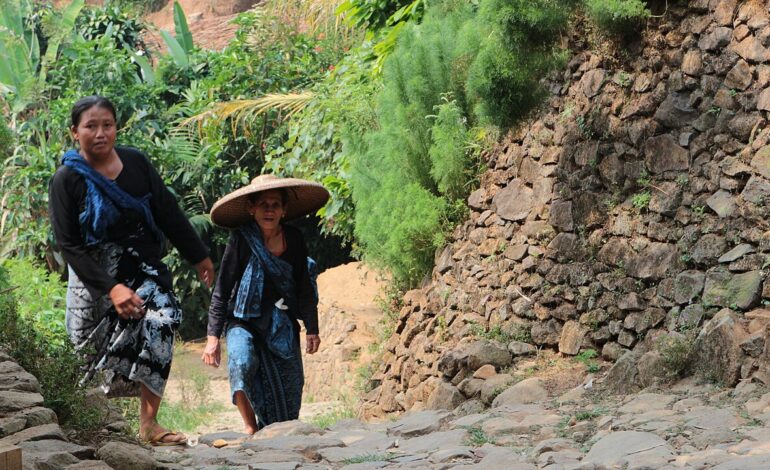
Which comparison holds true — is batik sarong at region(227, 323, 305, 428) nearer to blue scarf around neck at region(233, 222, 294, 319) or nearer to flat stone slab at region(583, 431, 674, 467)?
blue scarf around neck at region(233, 222, 294, 319)

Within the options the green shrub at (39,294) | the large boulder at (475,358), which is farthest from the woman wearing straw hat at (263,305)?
the green shrub at (39,294)

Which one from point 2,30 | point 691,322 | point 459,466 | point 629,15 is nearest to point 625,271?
point 691,322

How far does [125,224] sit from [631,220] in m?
3.38

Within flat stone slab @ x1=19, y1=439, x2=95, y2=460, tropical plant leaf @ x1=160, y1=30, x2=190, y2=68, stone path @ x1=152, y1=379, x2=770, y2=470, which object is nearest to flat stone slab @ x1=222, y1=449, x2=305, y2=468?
stone path @ x1=152, y1=379, x2=770, y2=470

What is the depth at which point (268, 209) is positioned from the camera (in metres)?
6.54

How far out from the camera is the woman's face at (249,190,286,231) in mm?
6535

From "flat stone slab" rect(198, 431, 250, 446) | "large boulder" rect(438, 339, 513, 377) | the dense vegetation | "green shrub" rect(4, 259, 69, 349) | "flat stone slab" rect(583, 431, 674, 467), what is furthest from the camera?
"green shrub" rect(4, 259, 69, 349)

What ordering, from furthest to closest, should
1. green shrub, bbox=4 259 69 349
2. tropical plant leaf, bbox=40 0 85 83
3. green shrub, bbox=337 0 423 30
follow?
tropical plant leaf, bbox=40 0 85 83 < green shrub, bbox=337 0 423 30 < green shrub, bbox=4 259 69 349

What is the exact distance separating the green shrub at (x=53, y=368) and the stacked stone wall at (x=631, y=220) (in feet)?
10.3

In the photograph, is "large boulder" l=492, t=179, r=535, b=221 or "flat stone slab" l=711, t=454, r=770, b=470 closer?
"flat stone slab" l=711, t=454, r=770, b=470

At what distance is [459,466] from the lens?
493cm

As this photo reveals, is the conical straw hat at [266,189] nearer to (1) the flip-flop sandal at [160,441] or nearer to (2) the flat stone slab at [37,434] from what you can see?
(1) the flip-flop sandal at [160,441]

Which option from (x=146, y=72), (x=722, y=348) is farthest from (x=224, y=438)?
(x=146, y=72)

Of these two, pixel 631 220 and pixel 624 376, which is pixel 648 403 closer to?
pixel 624 376
